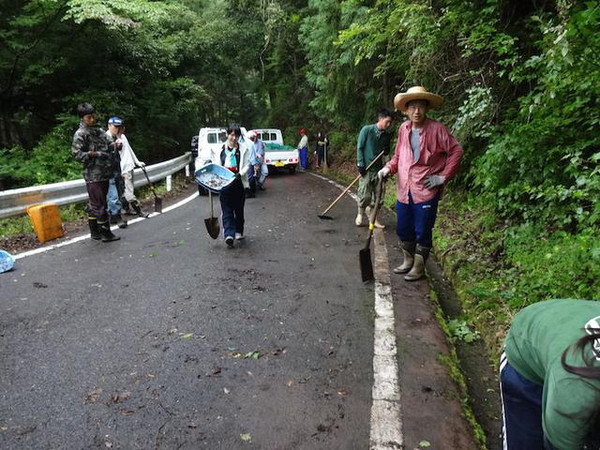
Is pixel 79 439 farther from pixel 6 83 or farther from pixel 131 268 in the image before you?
pixel 6 83

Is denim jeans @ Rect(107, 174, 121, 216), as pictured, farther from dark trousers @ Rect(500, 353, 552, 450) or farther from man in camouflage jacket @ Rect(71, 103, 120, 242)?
dark trousers @ Rect(500, 353, 552, 450)

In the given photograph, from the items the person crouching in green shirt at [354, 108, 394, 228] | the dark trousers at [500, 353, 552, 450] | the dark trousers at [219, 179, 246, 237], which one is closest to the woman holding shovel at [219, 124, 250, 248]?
the dark trousers at [219, 179, 246, 237]

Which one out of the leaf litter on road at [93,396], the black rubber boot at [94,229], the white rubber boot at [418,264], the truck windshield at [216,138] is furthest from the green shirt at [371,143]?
the truck windshield at [216,138]

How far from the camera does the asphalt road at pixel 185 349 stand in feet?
8.00

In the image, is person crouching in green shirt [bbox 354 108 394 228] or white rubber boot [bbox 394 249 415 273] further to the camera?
person crouching in green shirt [bbox 354 108 394 228]

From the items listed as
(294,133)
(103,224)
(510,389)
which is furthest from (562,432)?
(294,133)

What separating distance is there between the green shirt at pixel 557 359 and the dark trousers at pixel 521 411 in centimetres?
6

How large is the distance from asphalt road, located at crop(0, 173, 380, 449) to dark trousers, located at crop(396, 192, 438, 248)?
0.75 metres

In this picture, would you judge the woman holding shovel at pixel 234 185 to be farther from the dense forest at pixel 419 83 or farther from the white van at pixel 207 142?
the white van at pixel 207 142

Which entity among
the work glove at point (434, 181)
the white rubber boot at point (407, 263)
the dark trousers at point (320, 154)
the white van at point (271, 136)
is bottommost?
the dark trousers at point (320, 154)

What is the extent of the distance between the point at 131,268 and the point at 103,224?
1.62 metres

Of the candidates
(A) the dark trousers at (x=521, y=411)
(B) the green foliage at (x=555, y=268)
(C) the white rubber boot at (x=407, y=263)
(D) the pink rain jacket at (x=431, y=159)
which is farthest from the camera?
(C) the white rubber boot at (x=407, y=263)

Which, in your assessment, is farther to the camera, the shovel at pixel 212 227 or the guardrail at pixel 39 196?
the guardrail at pixel 39 196

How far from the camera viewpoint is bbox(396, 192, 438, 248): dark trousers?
469 centimetres
